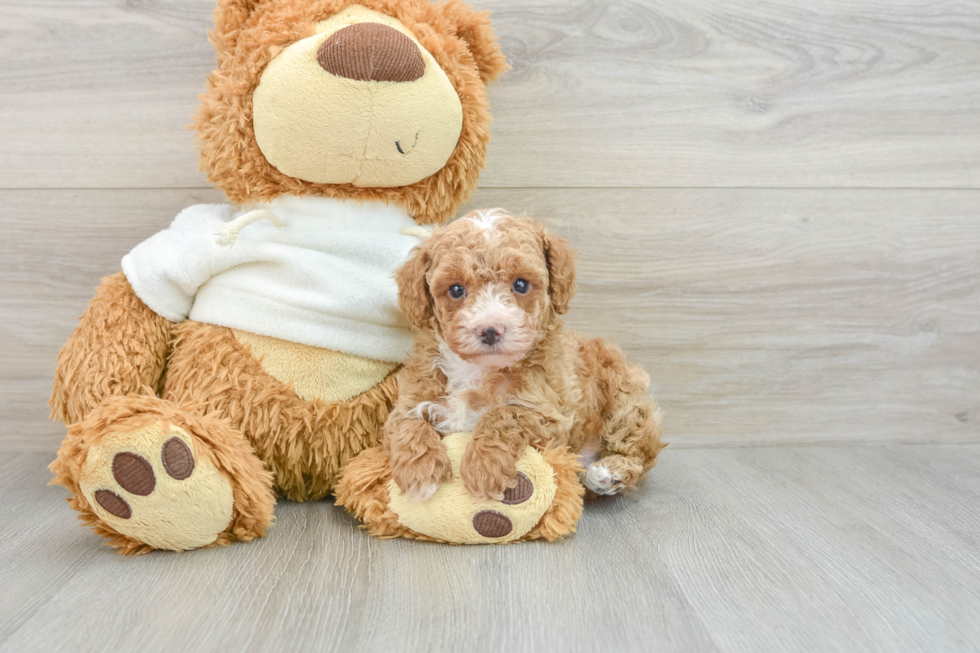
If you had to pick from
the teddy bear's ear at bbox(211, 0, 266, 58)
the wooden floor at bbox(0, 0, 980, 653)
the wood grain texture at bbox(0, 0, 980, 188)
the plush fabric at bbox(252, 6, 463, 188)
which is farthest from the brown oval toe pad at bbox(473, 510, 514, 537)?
the teddy bear's ear at bbox(211, 0, 266, 58)

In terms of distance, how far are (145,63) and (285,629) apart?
954 millimetres

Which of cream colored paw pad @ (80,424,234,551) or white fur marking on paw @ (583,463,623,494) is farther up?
cream colored paw pad @ (80,424,234,551)

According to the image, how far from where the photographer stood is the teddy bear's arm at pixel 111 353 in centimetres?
101

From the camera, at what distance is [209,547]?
925 millimetres

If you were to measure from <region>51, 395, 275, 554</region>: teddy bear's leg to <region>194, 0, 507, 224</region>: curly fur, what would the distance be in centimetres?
34

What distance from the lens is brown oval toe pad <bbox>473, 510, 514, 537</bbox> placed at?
0.92m

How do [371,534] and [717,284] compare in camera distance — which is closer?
[371,534]

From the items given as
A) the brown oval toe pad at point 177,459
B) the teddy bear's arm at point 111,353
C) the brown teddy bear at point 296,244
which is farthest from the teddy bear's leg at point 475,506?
the teddy bear's arm at point 111,353

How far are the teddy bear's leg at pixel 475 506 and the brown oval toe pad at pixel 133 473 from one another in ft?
0.84

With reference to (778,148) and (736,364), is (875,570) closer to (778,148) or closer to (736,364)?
(736,364)

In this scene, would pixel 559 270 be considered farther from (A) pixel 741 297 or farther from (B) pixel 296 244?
(A) pixel 741 297

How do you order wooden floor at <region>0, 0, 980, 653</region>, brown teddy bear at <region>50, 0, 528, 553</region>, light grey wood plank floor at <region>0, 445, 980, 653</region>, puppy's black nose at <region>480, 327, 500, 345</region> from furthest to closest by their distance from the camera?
wooden floor at <region>0, 0, 980, 653</region> < brown teddy bear at <region>50, 0, 528, 553</region> < puppy's black nose at <region>480, 327, 500, 345</region> < light grey wood plank floor at <region>0, 445, 980, 653</region>

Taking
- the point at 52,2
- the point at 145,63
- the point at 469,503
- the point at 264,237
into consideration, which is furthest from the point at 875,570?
the point at 52,2

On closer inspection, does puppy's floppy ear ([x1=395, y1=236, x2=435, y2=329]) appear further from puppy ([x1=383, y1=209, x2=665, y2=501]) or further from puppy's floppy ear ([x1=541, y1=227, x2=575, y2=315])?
puppy's floppy ear ([x1=541, y1=227, x2=575, y2=315])
